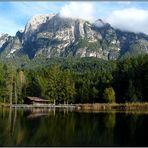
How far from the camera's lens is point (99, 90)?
117m

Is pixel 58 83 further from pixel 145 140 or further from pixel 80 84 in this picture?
pixel 145 140

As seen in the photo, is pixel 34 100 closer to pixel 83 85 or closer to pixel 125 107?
pixel 83 85

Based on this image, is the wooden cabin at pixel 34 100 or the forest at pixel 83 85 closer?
the forest at pixel 83 85

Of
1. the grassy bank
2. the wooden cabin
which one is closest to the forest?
the wooden cabin

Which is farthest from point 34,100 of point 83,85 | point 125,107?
point 125,107

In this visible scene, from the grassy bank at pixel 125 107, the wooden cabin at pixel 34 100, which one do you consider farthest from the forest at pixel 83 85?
the grassy bank at pixel 125 107

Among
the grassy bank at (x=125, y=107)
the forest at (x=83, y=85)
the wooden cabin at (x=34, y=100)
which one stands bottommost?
the grassy bank at (x=125, y=107)

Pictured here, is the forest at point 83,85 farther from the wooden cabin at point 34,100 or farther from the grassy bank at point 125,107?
the grassy bank at point 125,107

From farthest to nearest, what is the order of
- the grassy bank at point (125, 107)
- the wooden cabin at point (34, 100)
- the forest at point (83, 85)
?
the wooden cabin at point (34, 100) < the forest at point (83, 85) < the grassy bank at point (125, 107)

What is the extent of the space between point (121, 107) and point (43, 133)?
53697 mm

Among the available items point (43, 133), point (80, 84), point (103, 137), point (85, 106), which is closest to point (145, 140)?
point (103, 137)

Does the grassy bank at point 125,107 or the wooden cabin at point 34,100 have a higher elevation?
the wooden cabin at point 34,100

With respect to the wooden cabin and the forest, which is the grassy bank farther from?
the wooden cabin

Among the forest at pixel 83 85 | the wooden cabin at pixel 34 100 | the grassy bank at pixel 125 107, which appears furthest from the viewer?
the wooden cabin at pixel 34 100
